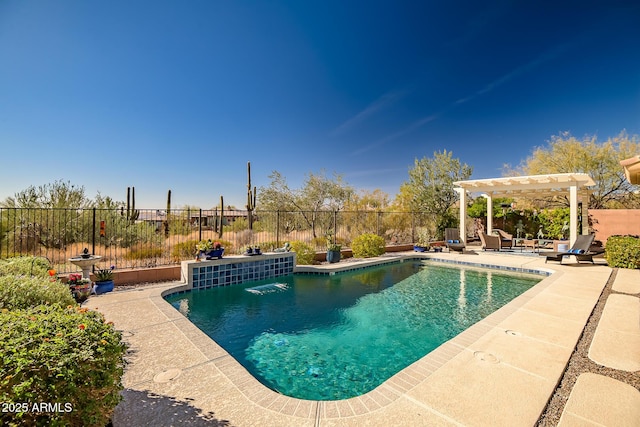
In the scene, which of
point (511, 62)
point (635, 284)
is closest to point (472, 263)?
point (635, 284)

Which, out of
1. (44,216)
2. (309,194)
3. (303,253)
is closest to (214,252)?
(303,253)

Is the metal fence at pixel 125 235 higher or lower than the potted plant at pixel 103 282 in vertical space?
higher

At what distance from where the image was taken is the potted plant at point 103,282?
232 inches

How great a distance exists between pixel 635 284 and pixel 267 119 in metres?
14.3

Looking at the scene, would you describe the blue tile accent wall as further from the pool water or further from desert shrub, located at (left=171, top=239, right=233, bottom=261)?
desert shrub, located at (left=171, top=239, right=233, bottom=261)

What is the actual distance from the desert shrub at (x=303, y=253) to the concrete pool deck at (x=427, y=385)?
5217 mm

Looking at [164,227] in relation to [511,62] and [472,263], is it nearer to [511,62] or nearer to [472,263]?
[472,263]

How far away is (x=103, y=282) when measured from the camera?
5945 mm

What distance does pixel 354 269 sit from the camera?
30.5ft

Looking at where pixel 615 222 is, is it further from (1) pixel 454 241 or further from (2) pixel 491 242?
(1) pixel 454 241

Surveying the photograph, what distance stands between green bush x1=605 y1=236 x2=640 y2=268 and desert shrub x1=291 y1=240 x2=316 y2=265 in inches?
372

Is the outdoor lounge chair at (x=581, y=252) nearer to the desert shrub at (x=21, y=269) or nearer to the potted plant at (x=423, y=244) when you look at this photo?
the potted plant at (x=423, y=244)

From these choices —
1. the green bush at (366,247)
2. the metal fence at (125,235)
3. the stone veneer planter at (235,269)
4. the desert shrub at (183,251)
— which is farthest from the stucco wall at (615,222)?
the desert shrub at (183,251)

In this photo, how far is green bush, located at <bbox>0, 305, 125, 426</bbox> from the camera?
1350 millimetres
